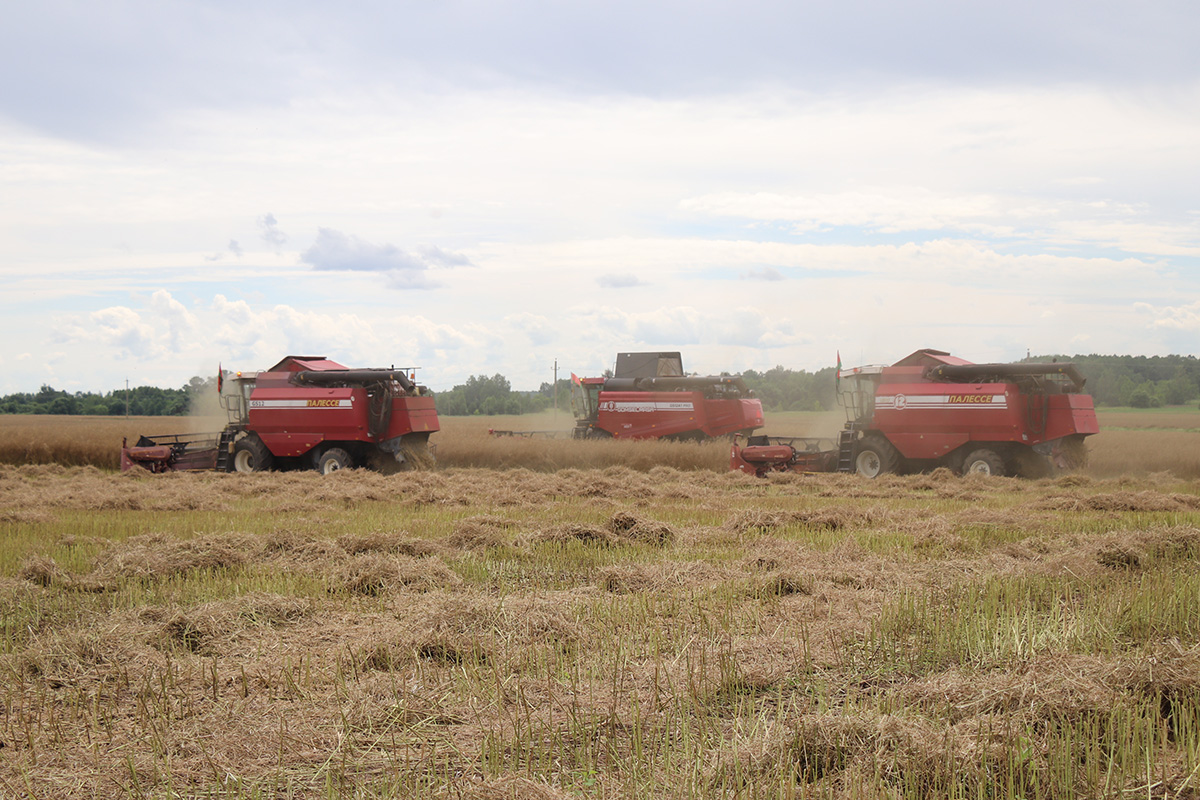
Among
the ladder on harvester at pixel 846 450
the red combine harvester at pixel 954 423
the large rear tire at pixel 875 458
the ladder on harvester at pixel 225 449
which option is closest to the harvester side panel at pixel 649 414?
the red combine harvester at pixel 954 423

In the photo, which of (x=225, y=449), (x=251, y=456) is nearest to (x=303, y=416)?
(x=251, y=456)

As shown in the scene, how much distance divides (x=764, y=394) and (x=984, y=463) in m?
37.2

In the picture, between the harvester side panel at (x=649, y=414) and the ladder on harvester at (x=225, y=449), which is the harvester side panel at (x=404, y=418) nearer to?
the ladder on harvester at (x=225, y=449)

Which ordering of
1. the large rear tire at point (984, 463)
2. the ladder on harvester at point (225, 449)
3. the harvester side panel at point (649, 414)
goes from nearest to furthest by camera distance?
the large rear tire at point (984, 463), the ladder on harvester at point (225, 449), the harvester side panel at point (649, 414)

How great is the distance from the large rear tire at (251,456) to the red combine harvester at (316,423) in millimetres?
22

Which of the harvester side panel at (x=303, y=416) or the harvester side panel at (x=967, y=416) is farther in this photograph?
the harvester side panel at (x=303, y=416)

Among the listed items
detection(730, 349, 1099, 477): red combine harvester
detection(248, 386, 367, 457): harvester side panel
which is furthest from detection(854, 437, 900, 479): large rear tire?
detection(248, 386, 367, 457): harvester side panel

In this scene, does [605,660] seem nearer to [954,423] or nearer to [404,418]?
[954,423]

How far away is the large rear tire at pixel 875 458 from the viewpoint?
746 inches

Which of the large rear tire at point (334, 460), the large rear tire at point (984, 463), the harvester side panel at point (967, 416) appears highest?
the harvester side panel at point (967, 416)

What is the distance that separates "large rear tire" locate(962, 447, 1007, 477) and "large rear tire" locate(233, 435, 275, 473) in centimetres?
1493

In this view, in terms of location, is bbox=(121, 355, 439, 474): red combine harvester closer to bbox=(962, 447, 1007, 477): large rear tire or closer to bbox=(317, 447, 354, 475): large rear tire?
bbox=(317, 447, 354, 475): large rear tire

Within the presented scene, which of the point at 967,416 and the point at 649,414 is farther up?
the point at 649,414

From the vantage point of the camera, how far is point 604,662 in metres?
4.82
